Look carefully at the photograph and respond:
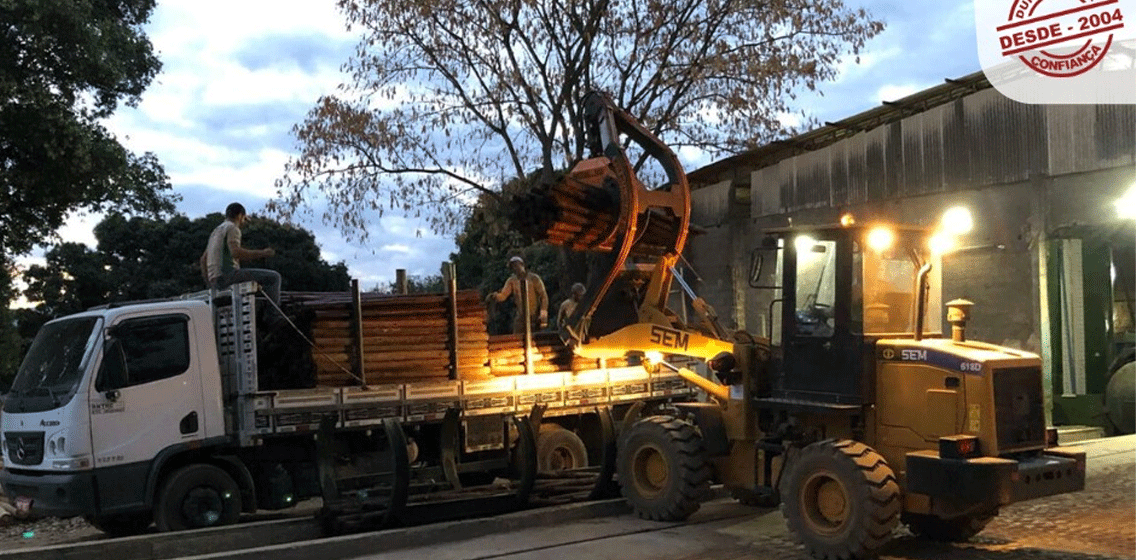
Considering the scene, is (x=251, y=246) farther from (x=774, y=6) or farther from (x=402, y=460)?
(x=402, y=460)

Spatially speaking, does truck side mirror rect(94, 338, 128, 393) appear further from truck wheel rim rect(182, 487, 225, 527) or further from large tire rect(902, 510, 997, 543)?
large tire rect(902, 510, 997, 543)

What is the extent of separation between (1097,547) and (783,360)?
2937mm

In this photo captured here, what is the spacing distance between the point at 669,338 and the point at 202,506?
4.78 metres

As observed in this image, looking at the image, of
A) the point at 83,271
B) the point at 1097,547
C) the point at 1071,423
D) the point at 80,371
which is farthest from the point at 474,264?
the point at 1097,547

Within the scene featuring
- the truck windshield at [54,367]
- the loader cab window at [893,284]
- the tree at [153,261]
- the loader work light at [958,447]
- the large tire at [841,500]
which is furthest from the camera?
the tree at [153,261]

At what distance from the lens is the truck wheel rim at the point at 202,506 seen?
9.08 metres

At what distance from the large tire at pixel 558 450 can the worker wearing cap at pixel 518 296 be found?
1250 millimetres

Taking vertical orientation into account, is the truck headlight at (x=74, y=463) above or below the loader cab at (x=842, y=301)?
below

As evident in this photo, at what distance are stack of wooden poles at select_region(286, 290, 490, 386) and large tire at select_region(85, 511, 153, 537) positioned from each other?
2151 millimetres

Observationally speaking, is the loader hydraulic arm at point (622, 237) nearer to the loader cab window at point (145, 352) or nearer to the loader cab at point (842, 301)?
the loader cab at point (842, 301)

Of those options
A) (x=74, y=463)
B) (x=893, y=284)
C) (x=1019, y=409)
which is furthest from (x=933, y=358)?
(x=74, y=463)

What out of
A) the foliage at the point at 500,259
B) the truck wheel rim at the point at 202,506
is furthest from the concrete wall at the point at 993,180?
the truck wheel rim at the point at 202,506

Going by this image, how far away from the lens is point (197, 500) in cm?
916

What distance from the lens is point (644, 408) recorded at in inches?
478
